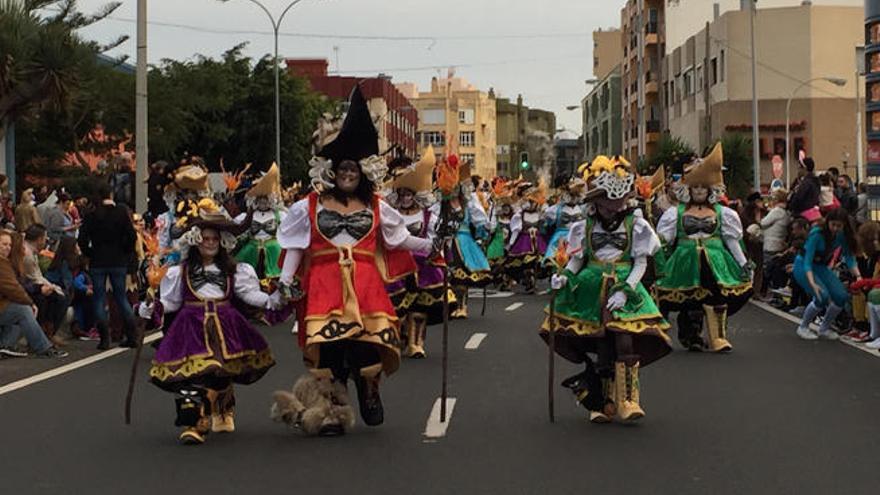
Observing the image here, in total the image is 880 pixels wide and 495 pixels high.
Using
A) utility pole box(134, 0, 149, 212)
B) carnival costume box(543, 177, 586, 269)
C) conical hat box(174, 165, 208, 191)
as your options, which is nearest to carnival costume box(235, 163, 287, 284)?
conical hat box(174, 165, 208, 191)

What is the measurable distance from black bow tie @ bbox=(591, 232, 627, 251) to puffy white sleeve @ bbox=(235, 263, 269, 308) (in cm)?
247

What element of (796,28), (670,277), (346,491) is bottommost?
(346,491)

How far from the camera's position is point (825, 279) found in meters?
19.0

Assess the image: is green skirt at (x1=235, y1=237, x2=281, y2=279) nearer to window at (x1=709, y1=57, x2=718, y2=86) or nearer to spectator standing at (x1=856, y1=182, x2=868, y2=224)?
spectator standing at (x1=856, y1=182, x2=868, y2=224)

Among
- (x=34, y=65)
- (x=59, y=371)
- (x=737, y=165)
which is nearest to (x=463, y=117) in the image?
(x=737, y=165)

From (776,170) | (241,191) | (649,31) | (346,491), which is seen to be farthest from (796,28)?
(346,491)

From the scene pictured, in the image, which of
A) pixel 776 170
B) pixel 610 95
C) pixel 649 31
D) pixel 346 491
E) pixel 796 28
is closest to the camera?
pixel 346 491

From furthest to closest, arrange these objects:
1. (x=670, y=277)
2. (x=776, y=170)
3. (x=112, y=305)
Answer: (x=776, y=170) < (x=112, y=305) < (x=670, y=277)

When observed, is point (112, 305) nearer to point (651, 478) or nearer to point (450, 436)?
point (450, 436)

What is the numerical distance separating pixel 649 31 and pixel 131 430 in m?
94.2

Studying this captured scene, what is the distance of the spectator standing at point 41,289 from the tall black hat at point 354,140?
24.5ft

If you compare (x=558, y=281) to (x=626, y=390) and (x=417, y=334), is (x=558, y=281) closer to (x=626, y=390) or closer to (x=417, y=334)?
(x=626, y=390)

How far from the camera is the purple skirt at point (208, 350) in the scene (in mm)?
10773

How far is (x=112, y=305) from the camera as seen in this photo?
64.7 ft
